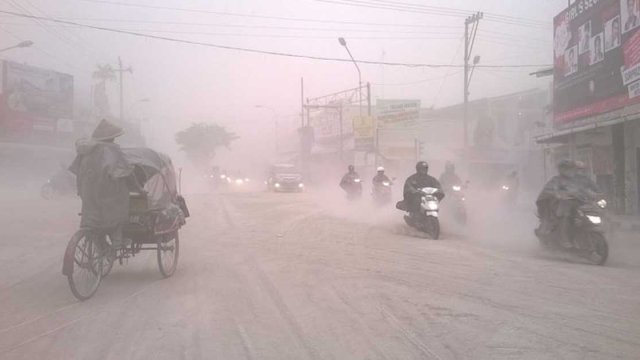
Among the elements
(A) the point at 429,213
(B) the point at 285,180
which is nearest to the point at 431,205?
(A) the point at 429,213

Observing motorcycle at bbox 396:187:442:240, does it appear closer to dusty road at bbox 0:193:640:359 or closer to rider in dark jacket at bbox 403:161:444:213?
rider in dark jacket at bbox 403:161:444:213

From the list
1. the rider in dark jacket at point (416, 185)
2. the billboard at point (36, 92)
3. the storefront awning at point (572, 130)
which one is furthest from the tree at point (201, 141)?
the rider in dark jacket at point (416, 185)

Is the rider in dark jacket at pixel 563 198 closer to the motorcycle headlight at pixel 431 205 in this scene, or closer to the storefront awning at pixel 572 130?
the motorcycle headlight at pixel 431 205

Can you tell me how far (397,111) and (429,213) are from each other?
40.3 meters

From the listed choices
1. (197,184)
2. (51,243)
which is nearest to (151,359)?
(51,243)

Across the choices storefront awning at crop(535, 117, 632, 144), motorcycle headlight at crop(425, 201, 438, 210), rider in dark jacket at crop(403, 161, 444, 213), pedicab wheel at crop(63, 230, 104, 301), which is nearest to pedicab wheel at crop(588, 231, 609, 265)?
motorcycle headlight at crop(425, 201, 438, 210)

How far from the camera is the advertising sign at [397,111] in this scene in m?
52.0

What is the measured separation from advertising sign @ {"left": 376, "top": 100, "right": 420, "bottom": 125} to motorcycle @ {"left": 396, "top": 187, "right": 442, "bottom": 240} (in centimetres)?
3904

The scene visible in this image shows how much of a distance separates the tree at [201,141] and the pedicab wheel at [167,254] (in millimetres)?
80003

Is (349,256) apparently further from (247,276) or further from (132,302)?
(132,302)

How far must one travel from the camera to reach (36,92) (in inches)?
1866

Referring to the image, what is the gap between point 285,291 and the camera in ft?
24.5

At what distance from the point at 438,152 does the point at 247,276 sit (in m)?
45.7

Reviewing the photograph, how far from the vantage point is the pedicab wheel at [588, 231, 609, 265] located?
9.66m
